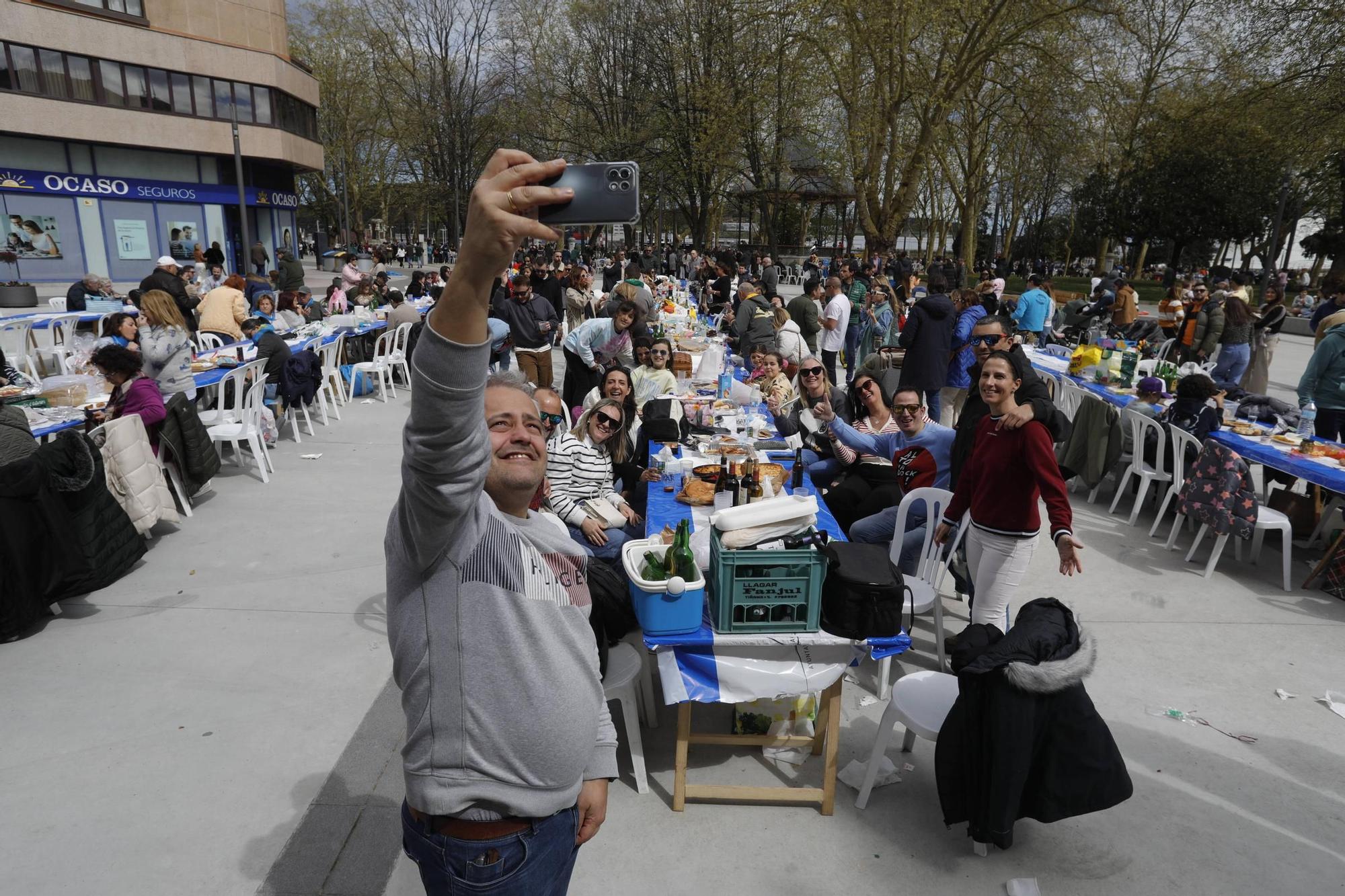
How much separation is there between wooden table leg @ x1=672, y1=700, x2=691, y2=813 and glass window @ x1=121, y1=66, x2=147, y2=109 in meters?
32.2

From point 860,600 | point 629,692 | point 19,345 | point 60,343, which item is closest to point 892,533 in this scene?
point 860,600

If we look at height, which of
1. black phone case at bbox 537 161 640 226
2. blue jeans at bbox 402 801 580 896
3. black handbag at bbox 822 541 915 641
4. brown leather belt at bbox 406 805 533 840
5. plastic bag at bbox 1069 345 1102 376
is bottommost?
black handbag at bbox 822 541 915 641

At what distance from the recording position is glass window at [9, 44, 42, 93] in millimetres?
23594

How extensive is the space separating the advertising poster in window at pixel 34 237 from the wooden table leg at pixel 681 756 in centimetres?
2991

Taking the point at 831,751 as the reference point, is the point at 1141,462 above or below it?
above

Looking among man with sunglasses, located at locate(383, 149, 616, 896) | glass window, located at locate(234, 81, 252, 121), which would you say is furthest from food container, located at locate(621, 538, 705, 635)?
Answer: glass window, located at locate(234, 81, 252, 121)

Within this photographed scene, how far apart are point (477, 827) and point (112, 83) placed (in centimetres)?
3322

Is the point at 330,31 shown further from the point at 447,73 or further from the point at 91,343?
the point at 91,343

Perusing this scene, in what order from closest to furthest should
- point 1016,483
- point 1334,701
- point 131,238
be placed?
point 1016,483 → point 1334,701 → point 131,238

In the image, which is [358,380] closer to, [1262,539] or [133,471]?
[133,471]

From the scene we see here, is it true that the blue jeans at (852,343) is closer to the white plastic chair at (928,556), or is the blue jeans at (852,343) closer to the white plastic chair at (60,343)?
the white plastic chair at (928,556)

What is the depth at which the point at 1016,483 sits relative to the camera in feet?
12.9

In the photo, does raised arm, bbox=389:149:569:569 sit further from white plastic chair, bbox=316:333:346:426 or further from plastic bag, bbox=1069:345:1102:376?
plastic bag, bbox=1069:345:1102:376

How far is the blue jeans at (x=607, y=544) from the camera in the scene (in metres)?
4.71
